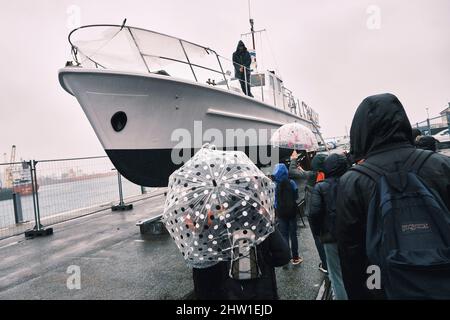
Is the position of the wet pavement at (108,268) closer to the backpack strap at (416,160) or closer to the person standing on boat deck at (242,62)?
the backpack strap at (416,160)

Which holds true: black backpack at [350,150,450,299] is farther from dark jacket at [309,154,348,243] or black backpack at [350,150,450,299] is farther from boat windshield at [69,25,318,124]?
boat windshield at [69,25,318,124]

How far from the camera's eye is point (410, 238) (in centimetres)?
119

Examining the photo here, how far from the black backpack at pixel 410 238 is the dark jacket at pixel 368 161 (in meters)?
0.10

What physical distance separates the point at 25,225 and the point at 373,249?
900cm

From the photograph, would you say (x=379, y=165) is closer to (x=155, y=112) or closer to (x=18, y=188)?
(x=155, y=112)

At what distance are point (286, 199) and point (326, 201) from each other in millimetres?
1200

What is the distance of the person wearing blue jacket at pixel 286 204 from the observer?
3.85 m

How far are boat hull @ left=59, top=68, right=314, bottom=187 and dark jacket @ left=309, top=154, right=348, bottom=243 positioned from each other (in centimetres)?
400

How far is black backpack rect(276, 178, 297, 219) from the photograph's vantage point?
3.85 metres

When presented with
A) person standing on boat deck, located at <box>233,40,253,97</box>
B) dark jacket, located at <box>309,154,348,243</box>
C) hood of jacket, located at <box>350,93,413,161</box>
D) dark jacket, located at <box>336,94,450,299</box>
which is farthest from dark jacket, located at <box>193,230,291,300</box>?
person standing on boat deck, located at <box>233,40,253,97</box>

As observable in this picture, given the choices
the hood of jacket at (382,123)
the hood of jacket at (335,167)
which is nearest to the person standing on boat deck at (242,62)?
the hood of jacket at (335,167)

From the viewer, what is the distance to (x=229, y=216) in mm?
1655
